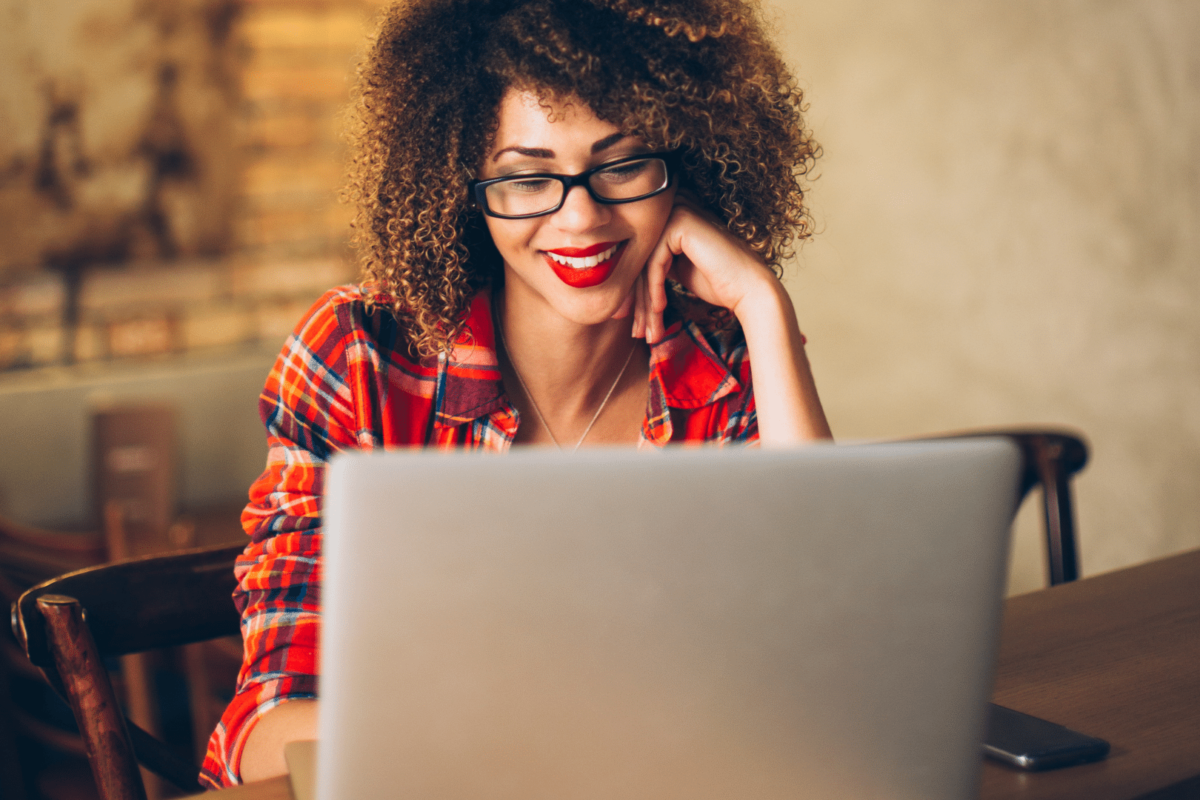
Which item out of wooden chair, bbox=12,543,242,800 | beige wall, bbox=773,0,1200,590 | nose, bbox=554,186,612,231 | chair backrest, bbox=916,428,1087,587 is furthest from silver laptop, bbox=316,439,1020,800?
beige wall, bbox=773,0,1200,590

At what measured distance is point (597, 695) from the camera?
506 millimetres

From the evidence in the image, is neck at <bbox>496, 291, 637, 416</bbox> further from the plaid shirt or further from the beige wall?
the beige wall

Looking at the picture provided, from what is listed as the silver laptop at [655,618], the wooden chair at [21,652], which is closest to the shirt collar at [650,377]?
the wooden chair at [21,652]

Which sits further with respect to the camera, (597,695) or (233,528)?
(233,528)

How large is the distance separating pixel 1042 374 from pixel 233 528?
1.91m

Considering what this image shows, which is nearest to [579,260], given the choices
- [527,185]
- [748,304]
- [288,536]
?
[527,185]

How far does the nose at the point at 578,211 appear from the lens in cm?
113

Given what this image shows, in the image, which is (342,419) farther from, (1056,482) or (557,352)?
(1056,482)

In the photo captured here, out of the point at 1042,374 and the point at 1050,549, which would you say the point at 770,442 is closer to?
the point at 1050,549

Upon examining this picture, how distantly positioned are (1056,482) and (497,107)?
92cm

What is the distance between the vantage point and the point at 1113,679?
0.87 metres

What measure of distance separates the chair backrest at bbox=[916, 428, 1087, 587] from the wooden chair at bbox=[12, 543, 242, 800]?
1071 mm

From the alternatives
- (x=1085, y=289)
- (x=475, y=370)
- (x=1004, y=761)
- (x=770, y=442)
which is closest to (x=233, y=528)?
(x=475, y=370)

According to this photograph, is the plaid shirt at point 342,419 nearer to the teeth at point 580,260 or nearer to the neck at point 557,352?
the neck at point 557,352
